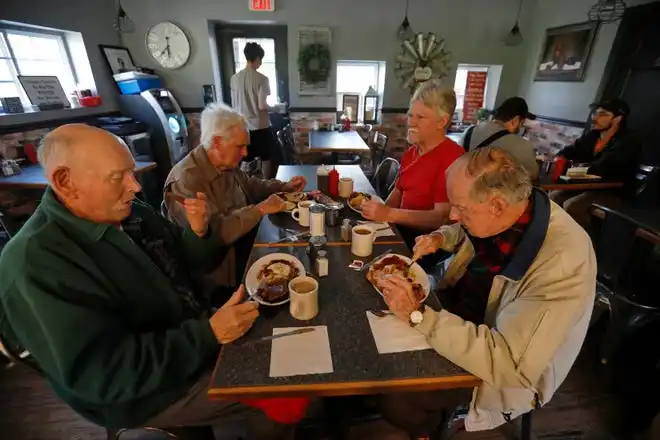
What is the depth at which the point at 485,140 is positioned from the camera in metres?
2.29

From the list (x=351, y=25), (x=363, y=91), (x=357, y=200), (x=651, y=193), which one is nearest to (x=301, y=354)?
(x=357, y=200)

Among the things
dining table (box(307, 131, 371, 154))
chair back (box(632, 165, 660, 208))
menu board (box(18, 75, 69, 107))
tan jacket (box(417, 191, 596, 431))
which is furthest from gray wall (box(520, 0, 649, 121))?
menu board (box(18, 75, 69, 107))

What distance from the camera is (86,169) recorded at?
91cm

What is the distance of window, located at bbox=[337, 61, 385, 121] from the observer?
5.30m

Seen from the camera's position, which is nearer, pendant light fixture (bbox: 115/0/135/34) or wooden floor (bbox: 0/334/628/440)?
wooden floor (bbox: 0/334/628/440)

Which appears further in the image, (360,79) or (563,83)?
(360,79)

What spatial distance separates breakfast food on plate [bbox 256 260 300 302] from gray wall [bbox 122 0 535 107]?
4.62m

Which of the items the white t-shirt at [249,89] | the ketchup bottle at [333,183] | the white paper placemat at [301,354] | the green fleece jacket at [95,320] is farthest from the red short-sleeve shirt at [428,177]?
the white t-shirt at [249,89]

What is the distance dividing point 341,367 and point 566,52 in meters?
5.59

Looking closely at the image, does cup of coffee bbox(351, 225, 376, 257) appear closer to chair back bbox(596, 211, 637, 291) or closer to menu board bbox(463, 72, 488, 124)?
chair back bbox(596, 211, 637, 291)

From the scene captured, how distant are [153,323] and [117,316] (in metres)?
0.15

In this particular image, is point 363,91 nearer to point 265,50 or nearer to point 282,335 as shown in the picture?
point 265,50

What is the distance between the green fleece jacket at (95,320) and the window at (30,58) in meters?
3.83

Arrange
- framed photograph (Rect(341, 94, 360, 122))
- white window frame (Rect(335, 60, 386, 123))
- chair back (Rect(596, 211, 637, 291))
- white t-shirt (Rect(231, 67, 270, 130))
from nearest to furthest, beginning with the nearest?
chair back (Rect(596, 211, 637, 291)), white t-shirt (Rect(231, 67, 270, 130)), white window frame (Rect(335, 60, 386, 123)), framed photograph (Rect(341, 94, 360, 122))
